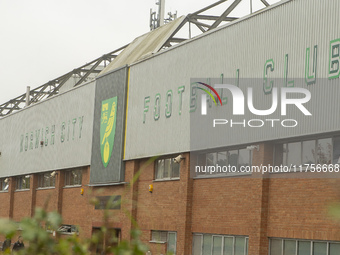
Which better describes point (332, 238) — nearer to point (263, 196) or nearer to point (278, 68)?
point (263, 196)

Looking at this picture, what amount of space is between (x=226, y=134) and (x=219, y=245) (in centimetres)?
370

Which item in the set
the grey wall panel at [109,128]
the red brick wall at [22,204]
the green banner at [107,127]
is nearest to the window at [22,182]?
the red brick wall at [22,204]

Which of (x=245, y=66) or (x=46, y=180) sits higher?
(x=245, y=66)

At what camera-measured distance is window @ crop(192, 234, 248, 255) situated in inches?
920

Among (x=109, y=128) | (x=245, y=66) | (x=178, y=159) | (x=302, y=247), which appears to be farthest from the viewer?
(x=109, y=128)

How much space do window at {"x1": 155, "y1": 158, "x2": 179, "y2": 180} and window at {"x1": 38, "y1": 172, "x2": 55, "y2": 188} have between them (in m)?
13.4

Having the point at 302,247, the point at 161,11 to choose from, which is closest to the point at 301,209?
the point at 302,247

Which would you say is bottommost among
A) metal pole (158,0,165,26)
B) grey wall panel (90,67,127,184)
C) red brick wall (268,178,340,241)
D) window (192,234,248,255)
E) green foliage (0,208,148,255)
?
window (192,234,248,255)

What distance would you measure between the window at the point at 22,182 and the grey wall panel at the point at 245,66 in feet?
52.4

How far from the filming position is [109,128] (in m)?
34.2

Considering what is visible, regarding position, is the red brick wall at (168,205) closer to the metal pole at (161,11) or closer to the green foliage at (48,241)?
the metal pole at (161,11)

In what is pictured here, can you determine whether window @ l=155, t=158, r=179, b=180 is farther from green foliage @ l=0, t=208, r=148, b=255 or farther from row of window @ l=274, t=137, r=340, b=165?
green foliage @ l=0, t=208, r=148, b=255

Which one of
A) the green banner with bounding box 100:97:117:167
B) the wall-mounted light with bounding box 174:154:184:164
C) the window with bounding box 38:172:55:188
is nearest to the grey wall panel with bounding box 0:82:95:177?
the window with bounding box 38:172:55:188

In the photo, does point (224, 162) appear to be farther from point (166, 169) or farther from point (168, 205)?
point (166, 169)
